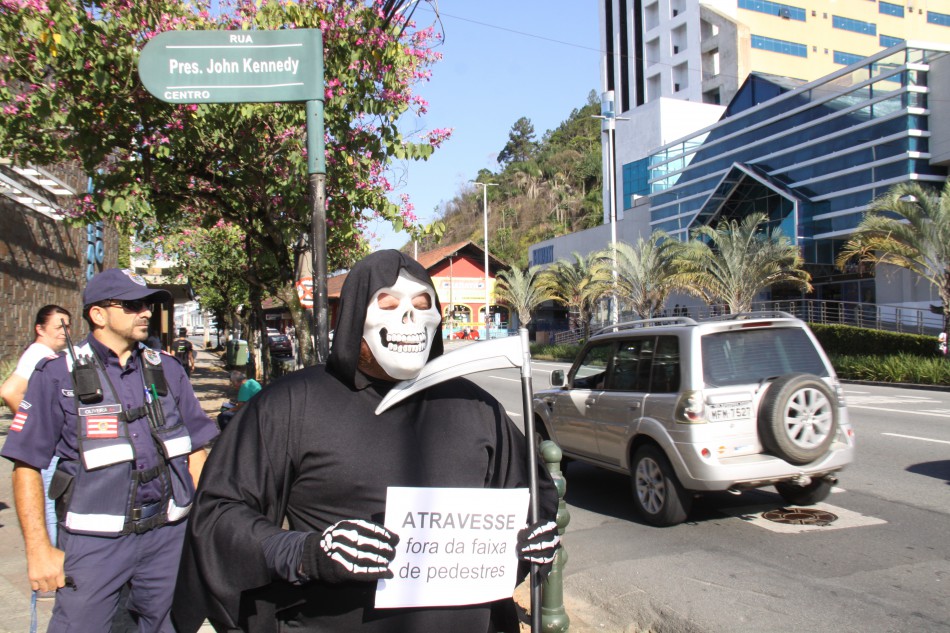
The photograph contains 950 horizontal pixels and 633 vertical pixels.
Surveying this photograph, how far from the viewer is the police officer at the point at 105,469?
2869mm

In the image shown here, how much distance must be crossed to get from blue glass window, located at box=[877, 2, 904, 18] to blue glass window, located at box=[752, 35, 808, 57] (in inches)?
307

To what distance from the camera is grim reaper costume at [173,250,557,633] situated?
188 centimetres

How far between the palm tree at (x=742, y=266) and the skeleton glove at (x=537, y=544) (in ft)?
68.9

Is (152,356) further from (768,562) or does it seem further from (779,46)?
(779,46)

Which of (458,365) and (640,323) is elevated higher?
(640,323)

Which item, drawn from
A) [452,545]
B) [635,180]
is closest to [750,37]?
[635,180]

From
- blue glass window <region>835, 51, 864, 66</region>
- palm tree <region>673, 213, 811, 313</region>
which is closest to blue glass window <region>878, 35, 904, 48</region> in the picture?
blue glass window <region>835, 51, 864, 66</region>

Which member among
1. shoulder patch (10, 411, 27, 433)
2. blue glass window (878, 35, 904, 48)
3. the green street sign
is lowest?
shoulder patch (10, 411, 27, 433)

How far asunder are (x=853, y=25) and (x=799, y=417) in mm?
59330

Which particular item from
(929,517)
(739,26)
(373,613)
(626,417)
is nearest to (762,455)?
(626,417)

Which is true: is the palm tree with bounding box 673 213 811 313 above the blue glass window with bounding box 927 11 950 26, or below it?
below

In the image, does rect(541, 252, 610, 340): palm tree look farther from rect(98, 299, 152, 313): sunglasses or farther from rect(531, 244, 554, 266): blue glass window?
rect(98, 299, 152, 313): sunglasses

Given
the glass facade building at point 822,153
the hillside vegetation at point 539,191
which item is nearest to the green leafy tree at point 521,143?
the hillside vegetation at point 539,191

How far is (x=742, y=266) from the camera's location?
22547 mm
